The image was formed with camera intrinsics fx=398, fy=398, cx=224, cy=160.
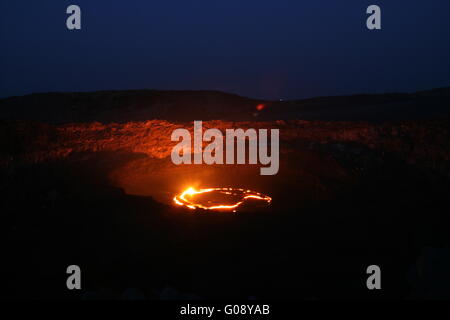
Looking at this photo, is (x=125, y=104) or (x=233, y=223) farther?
(x=125, y=104)

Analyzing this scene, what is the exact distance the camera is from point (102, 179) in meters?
7.70

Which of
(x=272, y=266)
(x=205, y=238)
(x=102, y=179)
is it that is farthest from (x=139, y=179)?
(x=272, y=266)

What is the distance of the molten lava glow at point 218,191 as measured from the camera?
647 cm

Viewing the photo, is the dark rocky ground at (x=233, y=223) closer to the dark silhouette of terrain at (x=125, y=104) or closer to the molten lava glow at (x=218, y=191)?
the molten lava glow at (x=218, y=191)

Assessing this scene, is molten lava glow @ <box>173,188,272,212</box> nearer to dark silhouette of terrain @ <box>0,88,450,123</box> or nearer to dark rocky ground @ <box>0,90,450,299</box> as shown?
dark rocky ground @ <box>0,90,450,299</box>

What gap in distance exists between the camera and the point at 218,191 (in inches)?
287

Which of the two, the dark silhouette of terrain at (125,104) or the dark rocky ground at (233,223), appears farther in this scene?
the dark silhouette of terrain at (125,104)

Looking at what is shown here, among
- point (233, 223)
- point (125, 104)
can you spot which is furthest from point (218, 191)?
point (125, 104)

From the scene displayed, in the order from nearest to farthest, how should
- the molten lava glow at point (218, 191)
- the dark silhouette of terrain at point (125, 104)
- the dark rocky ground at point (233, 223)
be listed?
the dark rocky ground at point (233, 223) → the molten lava glow at point (218, 191) → the dark silhouette of terrain at point (125, 104)

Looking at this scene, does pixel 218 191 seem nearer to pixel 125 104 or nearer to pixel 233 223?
pixel 233 223

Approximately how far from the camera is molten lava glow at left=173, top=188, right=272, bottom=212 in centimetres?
647

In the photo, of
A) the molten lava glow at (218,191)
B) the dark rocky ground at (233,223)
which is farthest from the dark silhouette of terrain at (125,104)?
the molten lava glow at (218,191)

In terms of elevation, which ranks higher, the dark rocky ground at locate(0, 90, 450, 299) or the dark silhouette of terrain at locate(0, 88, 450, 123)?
the dark silhouette of terrain at locate(0, 88, 450, 123)

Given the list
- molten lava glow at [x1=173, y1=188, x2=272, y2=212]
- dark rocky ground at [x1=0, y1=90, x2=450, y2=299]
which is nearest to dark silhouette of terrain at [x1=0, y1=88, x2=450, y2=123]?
dark rocky ground at [x1=0, y1=90, x2=450, y2=299]
